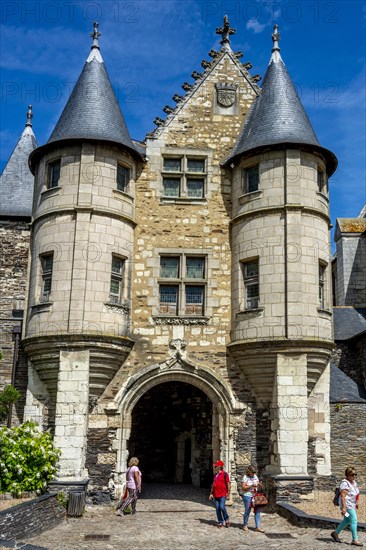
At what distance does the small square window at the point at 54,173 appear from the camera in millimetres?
17812

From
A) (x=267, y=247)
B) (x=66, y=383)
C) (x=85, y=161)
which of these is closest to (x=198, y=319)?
(x=267, y=247)

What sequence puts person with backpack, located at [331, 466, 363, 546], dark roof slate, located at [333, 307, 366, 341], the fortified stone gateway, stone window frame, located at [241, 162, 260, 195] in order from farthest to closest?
dark roof slate, located at [333, 307, 366, 341], stone window frame, located at [241, 162, 260, 195], the fortified stone gateway, person with backpack, located at [331, 466, 363, 546]

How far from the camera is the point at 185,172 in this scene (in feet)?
61.4

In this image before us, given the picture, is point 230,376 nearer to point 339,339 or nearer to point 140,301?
point 140,301

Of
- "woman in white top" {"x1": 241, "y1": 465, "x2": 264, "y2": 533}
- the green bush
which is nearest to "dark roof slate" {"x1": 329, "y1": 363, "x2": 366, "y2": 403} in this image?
"woman in white top" {"x1": 241, "y1": 465, "x2": 264, "y2": 533}

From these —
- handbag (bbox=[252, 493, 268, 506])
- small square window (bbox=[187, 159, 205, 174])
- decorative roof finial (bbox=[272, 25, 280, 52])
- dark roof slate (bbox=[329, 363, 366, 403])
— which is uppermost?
decorative roof finial (bbox=[272, 25, 280, 52])

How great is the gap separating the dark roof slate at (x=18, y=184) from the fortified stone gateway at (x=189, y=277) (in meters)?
5.51

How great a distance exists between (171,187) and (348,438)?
9.69 meters

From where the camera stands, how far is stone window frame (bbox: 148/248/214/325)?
17.5m

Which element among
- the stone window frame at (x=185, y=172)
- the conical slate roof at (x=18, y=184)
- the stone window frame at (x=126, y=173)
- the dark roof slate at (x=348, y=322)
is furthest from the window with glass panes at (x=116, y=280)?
the dark roof slate at (x=348, y=322)

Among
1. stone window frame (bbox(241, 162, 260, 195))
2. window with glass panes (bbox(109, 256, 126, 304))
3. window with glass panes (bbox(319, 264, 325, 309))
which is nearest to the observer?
window with glass panes (bbox(109, 256, 126, 304))

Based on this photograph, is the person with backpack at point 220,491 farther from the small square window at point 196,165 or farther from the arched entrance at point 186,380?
the small square window at point 196,165

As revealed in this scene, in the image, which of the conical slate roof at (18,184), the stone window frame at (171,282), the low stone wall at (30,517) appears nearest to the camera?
the low stone wall at (30,517)

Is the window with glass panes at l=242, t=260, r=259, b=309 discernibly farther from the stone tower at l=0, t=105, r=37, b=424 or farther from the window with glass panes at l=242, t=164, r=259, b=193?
the stone tower at l=0, t=105, r=37, b=424
